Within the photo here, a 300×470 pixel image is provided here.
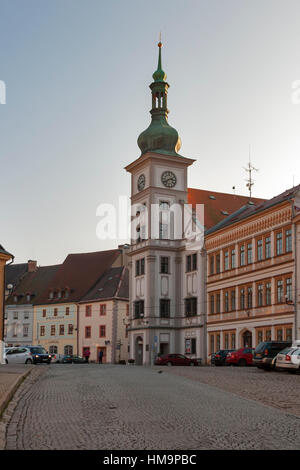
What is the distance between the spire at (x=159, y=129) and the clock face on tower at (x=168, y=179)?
245cm

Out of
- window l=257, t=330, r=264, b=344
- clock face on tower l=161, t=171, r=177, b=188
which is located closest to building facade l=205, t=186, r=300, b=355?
window l=257, t=330, r=264, b=344

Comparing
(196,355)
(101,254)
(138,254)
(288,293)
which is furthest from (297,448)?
(101,254)

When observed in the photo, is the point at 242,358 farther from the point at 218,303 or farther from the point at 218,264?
the point at 218,264

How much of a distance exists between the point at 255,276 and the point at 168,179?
21532 millimetres

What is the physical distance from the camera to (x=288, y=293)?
51156mm

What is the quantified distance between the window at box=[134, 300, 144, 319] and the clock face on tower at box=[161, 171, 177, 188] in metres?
12.5

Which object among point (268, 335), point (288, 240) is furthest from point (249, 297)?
point (288, 240)

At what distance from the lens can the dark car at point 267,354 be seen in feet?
128

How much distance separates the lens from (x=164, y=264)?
72125 millimetres

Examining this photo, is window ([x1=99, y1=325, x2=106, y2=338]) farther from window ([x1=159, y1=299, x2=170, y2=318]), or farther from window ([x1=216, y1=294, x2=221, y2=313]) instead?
window ([x1=216, y1=294, x2=221, y2=313])

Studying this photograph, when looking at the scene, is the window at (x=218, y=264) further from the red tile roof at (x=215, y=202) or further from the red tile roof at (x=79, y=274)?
the red tile roof at (x=79, y=274)

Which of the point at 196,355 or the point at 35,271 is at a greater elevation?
the point at 35,271
